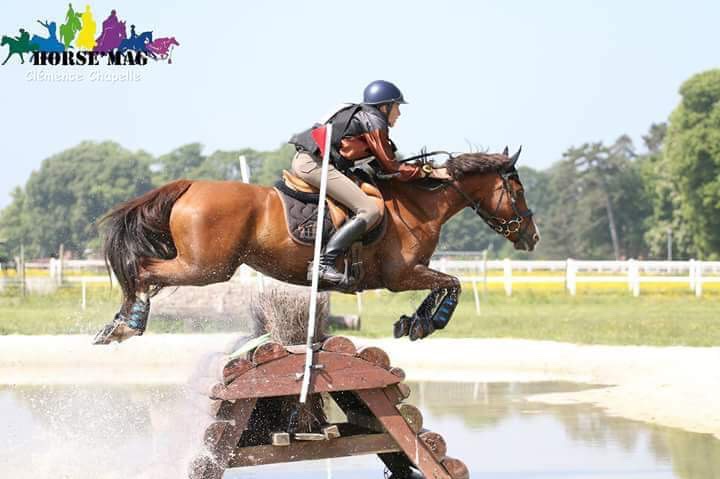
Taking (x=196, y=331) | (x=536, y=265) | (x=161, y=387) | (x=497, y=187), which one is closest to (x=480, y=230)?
(x=536, y=265)

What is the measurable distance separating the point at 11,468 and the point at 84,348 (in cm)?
1065

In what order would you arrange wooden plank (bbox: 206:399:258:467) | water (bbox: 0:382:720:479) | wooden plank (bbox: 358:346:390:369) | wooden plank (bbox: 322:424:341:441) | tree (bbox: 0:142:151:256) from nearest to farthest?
wooden plank (bbox: 206:399:258:467), wooden plank (bbox: 322:424:341:441), wooden plank (bbox: 358:346:390:369), water (bbox: 0:382:720:479), tree (bbox: 0:142:151:256)

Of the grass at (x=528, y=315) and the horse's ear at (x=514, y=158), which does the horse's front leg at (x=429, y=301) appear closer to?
the horse's ear at (x=514, y=158)

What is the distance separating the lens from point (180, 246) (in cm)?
831

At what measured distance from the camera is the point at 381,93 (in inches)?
346

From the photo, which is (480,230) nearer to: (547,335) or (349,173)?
(547,335)

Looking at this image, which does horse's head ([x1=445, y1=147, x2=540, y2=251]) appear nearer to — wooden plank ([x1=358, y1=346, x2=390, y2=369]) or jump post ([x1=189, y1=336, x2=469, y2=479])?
wooden plank ([x1=358, y1=346, x2=390, y2=369])

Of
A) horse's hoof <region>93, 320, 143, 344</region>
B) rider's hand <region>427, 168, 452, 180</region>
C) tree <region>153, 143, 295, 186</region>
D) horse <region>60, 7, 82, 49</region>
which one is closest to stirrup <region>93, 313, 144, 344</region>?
horse's hoof <region>93, 320, 143, 344</region>

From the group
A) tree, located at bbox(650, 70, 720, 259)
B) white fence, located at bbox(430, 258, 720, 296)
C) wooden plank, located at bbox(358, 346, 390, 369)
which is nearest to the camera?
wooden plank, located at bbox(358, 346, 390, 369)

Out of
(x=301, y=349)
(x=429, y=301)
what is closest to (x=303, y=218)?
(x=301, y=349)

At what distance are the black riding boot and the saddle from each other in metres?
0.11

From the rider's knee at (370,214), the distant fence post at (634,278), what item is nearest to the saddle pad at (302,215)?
the rider's knee at (370,214)

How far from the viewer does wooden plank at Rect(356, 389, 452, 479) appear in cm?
861

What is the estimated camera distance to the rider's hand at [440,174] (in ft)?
30.3
